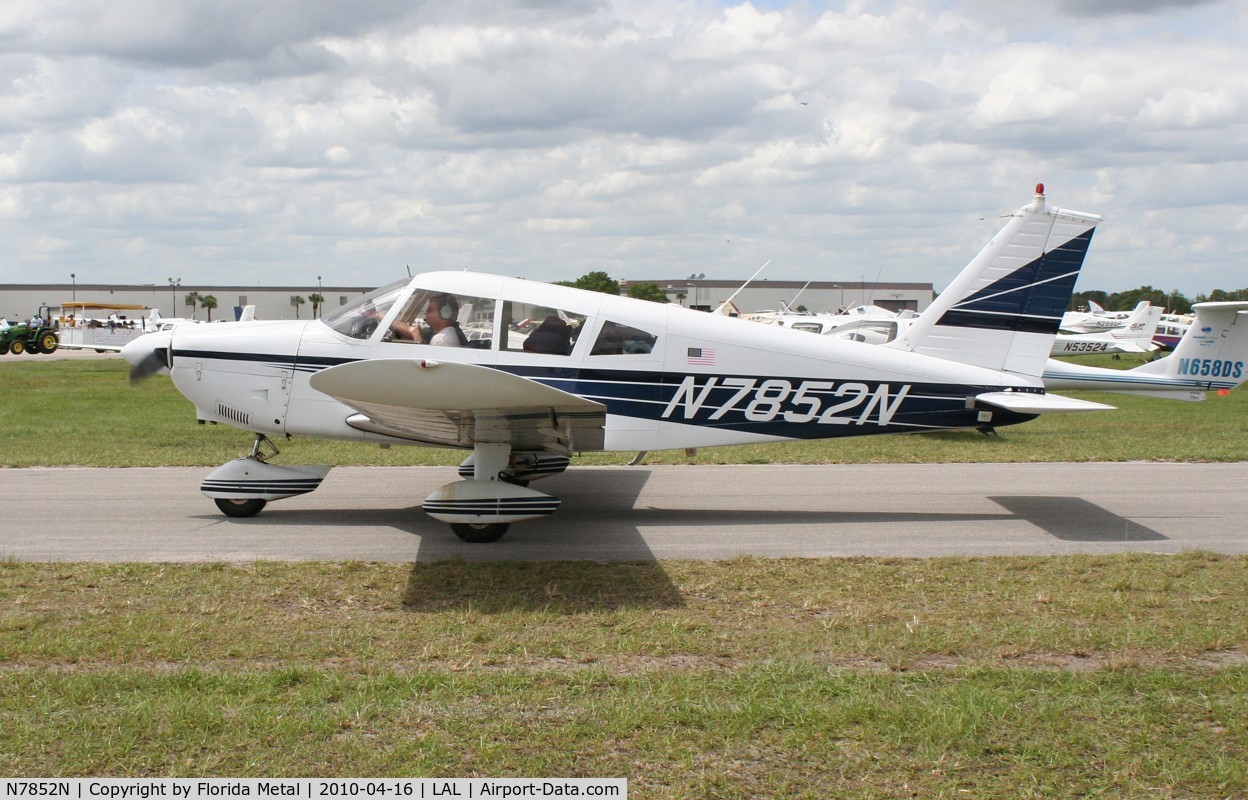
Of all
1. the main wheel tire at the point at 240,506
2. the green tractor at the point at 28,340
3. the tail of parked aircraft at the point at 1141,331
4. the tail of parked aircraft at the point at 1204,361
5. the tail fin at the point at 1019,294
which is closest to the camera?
the main wheel tire at the point at 240,506

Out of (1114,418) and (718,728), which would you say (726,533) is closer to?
(718,728)

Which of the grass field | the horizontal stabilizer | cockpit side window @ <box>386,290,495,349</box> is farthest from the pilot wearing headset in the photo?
the horizontal stabilizer

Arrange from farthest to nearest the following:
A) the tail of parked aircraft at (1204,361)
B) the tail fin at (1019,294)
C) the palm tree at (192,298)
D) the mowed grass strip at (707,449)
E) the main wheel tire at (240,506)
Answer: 1. the palm tree at (192,298)
2. the mowed grass strip at (707,449)
3. the tail of parked aircraft at (1204,361)
4. the tail fin at (1019,294)
5. the main wheel tire at (240,506)

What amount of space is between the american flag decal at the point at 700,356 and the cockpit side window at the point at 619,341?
370 millimetres

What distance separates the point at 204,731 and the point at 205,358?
5260mm

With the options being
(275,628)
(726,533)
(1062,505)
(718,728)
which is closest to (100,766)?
(275,628)

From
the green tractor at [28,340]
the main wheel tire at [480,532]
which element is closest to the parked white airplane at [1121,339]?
the main wheel tire at [480,532]

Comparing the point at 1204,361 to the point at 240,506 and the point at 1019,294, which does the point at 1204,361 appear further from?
the point at 240,506

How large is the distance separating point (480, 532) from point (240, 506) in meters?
2.35

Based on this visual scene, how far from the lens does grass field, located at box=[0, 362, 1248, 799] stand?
3.94m

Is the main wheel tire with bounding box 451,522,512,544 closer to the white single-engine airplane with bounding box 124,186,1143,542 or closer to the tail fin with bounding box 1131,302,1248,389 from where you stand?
the white single-engine airplane with bounding box 124,186,1143,542

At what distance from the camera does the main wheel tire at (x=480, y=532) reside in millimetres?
8094

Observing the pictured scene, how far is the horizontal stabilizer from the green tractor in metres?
48.1

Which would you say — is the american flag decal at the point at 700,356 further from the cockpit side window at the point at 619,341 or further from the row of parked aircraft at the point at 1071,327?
the row of parked aircraft at the point at 1071,327
